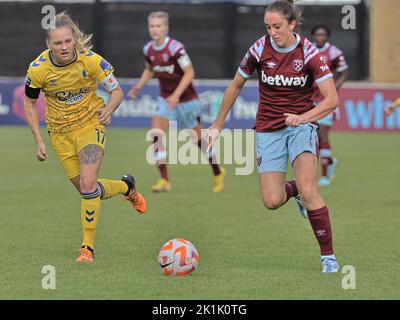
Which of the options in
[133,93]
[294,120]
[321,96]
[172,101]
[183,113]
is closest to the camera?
[294,120]

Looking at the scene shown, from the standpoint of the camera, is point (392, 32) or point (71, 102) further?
point (392, 32)

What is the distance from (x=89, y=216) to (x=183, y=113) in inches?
228

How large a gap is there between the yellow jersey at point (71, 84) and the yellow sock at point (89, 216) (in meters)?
0.64

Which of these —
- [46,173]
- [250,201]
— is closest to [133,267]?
[250,201]

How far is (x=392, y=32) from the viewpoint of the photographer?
1102 inches

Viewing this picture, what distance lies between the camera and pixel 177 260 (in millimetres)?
8297

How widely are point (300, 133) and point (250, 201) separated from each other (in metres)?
4.94

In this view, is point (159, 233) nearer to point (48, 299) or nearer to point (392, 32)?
point (48, 299)

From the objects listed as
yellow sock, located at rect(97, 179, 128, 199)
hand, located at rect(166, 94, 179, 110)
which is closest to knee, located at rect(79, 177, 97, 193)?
yellow sock, located at rect(97, 179, 128, 199)

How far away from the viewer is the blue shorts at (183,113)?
14.7 m

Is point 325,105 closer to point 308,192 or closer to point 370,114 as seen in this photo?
point 308,192

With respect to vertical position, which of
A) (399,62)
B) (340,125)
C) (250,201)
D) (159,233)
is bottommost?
(159,233)

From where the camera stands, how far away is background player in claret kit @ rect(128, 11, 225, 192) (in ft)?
47.3

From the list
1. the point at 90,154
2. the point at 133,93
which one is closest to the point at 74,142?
the point at 90,154
